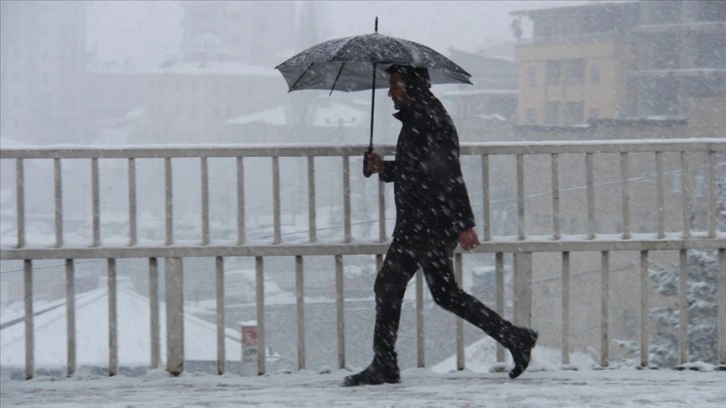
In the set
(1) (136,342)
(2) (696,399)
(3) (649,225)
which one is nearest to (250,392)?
(2) (696,399)

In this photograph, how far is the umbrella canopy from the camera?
5965mm

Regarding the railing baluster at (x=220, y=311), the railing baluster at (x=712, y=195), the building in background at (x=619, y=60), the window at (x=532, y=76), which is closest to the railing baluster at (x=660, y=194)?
the railing baluster at (x=712, y=195)

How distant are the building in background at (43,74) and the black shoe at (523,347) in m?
122

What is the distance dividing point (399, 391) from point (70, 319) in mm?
2297

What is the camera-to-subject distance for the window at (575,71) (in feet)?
228

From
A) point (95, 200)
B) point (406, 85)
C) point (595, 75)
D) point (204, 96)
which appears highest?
point (204, 96)

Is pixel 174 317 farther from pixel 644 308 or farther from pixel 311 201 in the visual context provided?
pixel 644 308

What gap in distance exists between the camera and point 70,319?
6.81 m

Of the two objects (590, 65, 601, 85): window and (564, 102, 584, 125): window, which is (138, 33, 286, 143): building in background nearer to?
(564, 102, 584, 125): window

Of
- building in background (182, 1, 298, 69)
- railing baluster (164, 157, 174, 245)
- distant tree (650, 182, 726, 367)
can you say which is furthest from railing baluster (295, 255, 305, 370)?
building in background (182, 1, 298, 69)

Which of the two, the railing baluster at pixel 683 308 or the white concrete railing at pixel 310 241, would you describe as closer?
the white concrete railing at pixel 310 241

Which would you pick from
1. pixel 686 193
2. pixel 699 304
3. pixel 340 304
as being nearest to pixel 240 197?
pixel 340 304

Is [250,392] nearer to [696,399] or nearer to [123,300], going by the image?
[696,399]

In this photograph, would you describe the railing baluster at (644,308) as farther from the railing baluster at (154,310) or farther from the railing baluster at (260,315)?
the railing baluster at (154,310)
